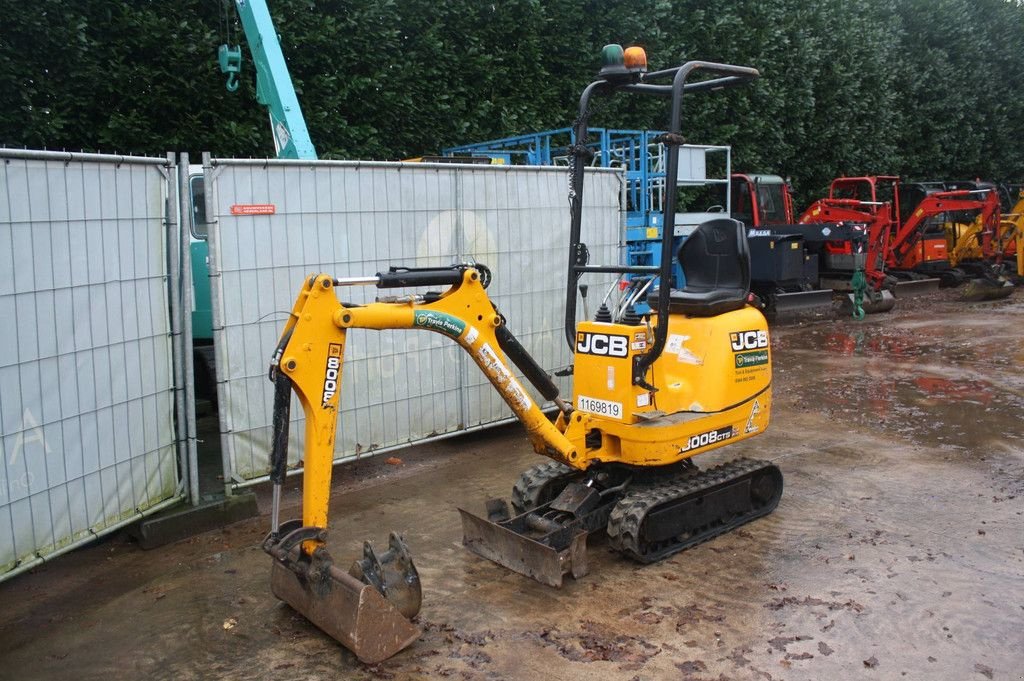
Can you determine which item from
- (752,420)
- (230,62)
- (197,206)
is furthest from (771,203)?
(752,420)

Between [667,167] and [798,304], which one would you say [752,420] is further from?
[798,304]

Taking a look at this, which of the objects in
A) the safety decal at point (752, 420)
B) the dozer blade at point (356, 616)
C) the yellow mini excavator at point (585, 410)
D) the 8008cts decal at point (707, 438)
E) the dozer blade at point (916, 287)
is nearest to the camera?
the dozer blade at point (356, 616)

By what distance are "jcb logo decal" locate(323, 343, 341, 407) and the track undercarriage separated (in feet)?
4.54

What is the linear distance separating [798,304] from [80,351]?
1349 cm

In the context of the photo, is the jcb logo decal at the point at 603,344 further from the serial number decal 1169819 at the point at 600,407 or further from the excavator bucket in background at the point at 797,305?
the excavator bucket in background at the point at 797,305

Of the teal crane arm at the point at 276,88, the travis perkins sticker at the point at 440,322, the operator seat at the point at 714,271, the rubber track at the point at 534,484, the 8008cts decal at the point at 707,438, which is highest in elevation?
the teal crane arm at the point at 276,88

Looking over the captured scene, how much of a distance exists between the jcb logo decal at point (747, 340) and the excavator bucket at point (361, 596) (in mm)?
2449

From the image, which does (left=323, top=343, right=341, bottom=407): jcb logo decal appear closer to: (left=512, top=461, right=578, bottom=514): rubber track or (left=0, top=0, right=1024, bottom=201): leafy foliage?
(left=512, top=461, right=578, bottom=514): rubber track

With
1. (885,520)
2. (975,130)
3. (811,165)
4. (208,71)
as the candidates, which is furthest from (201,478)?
(975,130)

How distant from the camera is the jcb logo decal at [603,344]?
5031 mm

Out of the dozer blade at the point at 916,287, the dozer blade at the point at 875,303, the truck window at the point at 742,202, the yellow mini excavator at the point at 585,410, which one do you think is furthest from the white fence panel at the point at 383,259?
the dozer blade at the point at 916,287

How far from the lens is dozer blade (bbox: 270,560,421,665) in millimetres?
3934

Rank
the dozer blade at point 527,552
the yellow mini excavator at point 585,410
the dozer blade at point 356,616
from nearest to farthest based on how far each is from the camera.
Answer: the dozer blade at point 356,616, the yellow mini excavator at point 585,410, the dozer blade at point 527,552

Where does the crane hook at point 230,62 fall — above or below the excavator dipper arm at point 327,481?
above
